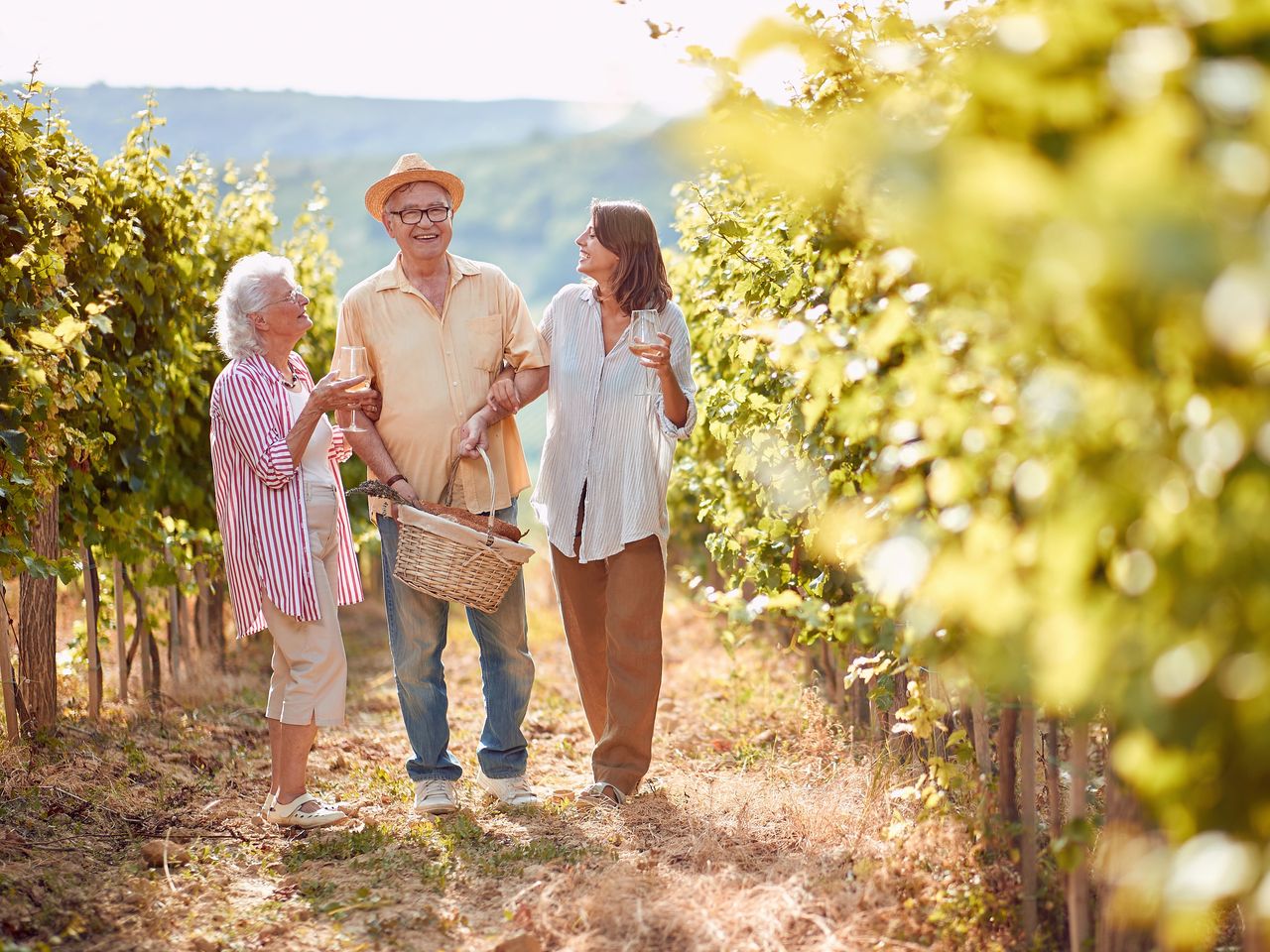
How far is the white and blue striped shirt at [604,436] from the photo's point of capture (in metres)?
4.29

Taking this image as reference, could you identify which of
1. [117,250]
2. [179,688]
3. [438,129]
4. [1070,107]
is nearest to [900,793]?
[1070,107]

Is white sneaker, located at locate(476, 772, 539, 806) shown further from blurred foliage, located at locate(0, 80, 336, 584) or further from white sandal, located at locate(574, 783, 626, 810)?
blurred foliage, located at locate(0, 80, 336, 584)

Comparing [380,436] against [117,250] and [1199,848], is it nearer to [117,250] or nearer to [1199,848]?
[117,250]

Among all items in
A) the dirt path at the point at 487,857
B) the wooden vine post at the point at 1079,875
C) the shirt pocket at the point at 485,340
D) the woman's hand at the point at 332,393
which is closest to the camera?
the wooden vine post at the point at 1079,875

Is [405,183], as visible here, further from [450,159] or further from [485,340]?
[450,159]

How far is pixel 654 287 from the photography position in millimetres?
4371

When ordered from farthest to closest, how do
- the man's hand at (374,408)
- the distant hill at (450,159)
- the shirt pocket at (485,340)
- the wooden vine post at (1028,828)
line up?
the distant hill at (450,159), the shirt pocket at (485,340), the man's hand at (374,408), the wooden vine post at (1028,828)

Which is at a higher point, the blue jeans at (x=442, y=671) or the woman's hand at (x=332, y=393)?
the woman's hand at (x=332, y=393)

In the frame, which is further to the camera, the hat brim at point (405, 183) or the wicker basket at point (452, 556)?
the hat brim at point (405, 183)

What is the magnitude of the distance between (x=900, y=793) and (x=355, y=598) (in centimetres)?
210

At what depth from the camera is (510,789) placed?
4457mm

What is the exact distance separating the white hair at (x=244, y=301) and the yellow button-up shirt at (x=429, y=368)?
0.33 m

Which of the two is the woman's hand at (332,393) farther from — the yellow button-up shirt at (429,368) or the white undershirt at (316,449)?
→ the yellow button-up shirt at (429,368)

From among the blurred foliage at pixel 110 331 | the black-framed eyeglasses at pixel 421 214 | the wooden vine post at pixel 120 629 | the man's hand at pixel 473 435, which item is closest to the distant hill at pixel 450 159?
the blurred foliage at pixel 110 331
